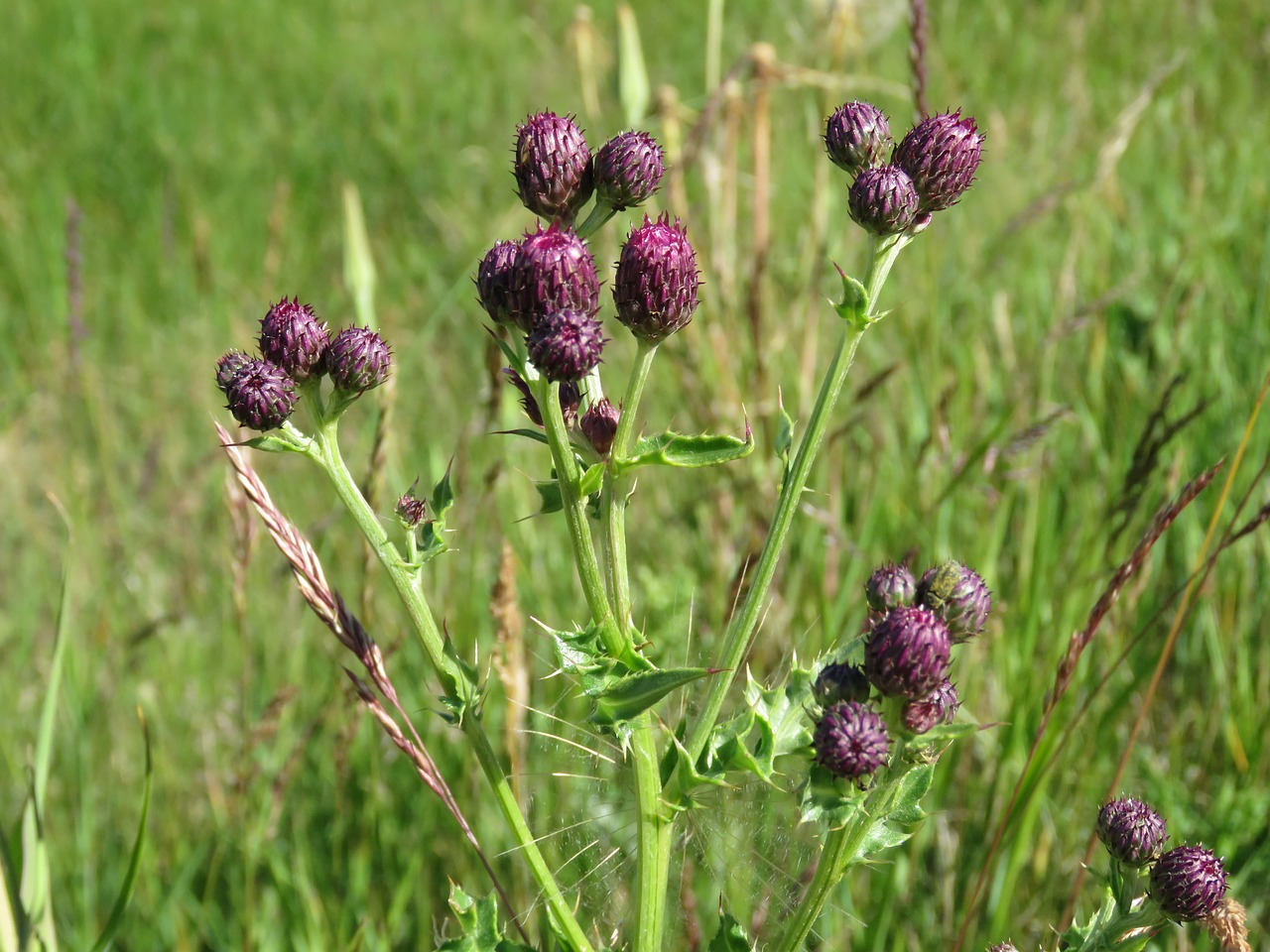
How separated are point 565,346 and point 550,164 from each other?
1.57ft

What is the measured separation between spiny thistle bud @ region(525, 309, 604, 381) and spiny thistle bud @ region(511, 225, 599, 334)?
5cm

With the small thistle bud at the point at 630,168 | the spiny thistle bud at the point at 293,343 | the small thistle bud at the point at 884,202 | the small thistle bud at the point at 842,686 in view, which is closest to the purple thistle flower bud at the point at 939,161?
the small thistle bud at the point at 884,202

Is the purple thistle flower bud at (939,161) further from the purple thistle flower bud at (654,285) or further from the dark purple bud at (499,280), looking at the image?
the dark purple bud at (499,280)

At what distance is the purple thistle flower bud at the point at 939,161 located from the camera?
2051 mm

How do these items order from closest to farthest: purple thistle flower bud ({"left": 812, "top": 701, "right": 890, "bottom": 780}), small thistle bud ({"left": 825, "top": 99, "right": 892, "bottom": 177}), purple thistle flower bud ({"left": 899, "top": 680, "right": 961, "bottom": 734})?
purple thistle flower bud ({"left": 812, "top": 701, "right": 890, "bottom": 780}) → purple thistle flower bud ({"left": 899, "top": 680, "right": 961, "bottom": 734}) → small thistle bud ({"left": 825, "top": 99, "right": 892, "bottom": 177})

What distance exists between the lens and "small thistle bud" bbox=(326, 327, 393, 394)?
6.56 ft

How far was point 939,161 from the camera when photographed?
2.05 metres

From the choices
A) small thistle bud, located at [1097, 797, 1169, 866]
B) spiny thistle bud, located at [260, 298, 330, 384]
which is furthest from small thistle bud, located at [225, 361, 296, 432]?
small thistle bud, located at [1097, 797, 1169, 866]

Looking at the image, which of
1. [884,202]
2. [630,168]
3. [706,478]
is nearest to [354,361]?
[630,168]

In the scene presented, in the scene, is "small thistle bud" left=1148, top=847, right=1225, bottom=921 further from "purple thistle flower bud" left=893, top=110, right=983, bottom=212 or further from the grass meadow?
"purple thistle flower bud" left=893, top=110, right=983, bottom=212

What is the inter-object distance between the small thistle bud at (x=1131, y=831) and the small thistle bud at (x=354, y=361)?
1.48 meters

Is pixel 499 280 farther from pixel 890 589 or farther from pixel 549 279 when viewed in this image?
pixel 890 589

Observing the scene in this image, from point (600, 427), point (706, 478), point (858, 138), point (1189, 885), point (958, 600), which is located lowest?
point (1189, 885)

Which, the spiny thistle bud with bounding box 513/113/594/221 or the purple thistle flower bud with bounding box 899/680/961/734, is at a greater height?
the spiny thistle bud with bounding box 513/113/594/221
